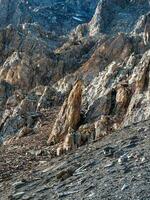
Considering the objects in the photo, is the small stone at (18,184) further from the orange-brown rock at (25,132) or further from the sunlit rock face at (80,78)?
the orange-brown rock at (25,132)

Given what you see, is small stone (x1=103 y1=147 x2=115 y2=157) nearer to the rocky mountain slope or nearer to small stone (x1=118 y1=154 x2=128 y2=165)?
the rocky mountain slope

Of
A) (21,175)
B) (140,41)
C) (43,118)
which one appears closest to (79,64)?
(140,41)

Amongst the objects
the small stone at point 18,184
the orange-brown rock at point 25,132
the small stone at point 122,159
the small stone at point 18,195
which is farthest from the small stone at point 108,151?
the orange-brown rock at point 25,132

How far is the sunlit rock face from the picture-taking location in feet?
101

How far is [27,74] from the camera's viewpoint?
73.8m

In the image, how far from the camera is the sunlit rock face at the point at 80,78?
3091cm

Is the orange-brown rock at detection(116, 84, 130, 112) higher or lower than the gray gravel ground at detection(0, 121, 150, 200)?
higher

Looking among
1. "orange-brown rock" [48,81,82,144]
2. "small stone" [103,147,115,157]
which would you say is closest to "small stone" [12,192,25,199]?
"small stone" [103,147,115,157]

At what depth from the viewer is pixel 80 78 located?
62.2m

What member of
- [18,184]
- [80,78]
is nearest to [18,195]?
[18,184]

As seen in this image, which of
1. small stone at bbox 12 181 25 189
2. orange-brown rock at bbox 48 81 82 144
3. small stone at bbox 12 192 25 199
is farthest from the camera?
orange-brown rock at bbox 48 81 82 144

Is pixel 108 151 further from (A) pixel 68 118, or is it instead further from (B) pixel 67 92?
(B) pixel 67 92

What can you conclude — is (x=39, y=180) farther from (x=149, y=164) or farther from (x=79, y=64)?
(x=79, y=64)

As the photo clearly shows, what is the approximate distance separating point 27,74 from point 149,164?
58.4m
